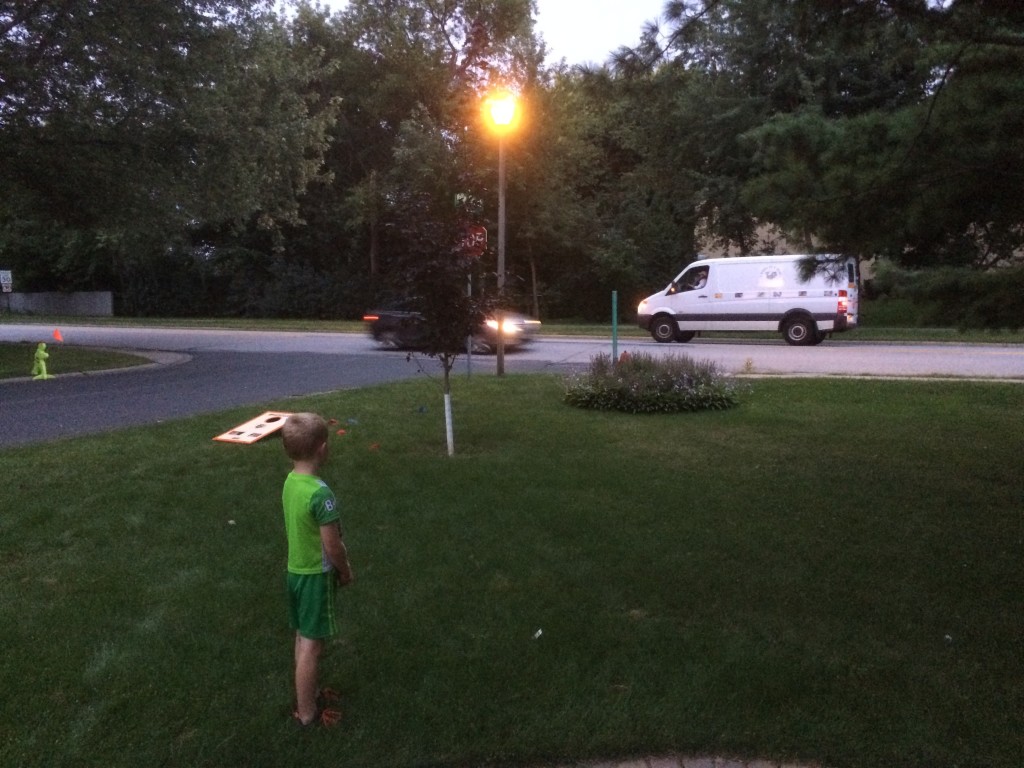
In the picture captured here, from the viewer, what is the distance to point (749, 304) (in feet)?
76.6

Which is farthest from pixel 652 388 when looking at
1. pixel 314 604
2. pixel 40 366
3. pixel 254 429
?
pixel 40 366

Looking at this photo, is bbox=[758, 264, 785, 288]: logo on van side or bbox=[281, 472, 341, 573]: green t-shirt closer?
bbox=[281, 472, 341, 573]: green t-shirt

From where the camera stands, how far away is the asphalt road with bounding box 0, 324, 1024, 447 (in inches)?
464

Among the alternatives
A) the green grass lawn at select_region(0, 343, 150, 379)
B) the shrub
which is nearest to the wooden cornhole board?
the shrub

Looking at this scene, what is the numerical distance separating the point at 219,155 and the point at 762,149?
1455 centimetres

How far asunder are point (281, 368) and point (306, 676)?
551 inches

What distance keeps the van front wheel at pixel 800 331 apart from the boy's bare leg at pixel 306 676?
20.4m

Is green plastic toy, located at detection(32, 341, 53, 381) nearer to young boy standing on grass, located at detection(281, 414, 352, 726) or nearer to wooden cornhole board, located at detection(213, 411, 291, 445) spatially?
wooden cornhole board, located at detection(213, 411, 291, 445)

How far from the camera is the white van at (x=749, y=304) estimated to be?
22.4m

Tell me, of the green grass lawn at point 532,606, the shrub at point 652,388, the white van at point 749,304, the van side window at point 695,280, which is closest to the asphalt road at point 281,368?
the white van at point 749,304

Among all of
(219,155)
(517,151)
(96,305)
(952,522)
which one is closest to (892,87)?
(517,151)

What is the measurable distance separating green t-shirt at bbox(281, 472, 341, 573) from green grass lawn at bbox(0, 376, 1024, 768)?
2.14 ft

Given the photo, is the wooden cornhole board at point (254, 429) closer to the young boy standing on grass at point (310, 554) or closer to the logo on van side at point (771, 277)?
the young boy standing on grass at point (310, 554)

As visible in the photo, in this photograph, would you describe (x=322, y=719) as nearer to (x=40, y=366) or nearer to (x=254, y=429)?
(x=254, y=429)
